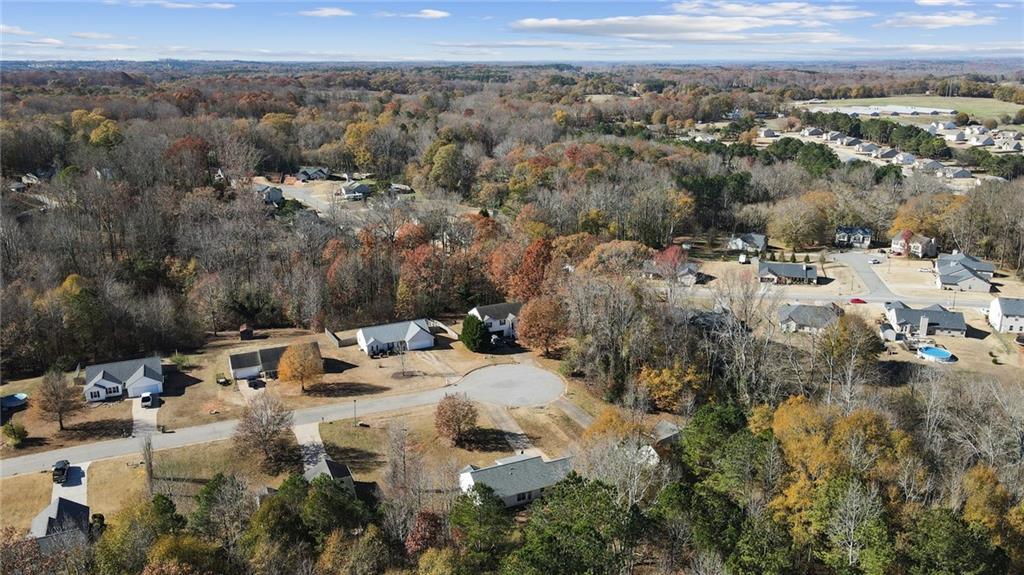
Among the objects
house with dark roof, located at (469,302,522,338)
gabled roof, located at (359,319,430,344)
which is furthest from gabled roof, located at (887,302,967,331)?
gabled roof, located at (359,319,430,344)

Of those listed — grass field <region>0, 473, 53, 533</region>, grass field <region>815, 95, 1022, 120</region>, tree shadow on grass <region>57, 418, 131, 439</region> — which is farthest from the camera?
grass field <region>815, 95, 1022, 120</region>

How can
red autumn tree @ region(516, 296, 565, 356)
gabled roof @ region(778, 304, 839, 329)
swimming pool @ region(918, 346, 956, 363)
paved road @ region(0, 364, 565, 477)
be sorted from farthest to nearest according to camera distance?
1. gabled roof @ region(778, 304, 839, 329)
2. swimming pool @ region(918, 346, 956, 363)
3. red autumn tree @ region(516, 296, 565, 356)
4. paved road @ region(0, 364, 565, 477)

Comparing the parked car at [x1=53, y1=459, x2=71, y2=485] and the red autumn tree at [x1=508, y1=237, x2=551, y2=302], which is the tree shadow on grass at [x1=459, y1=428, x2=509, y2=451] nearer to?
the red autumn tree at [x1=508, y1=237, x2=551, y2=302]

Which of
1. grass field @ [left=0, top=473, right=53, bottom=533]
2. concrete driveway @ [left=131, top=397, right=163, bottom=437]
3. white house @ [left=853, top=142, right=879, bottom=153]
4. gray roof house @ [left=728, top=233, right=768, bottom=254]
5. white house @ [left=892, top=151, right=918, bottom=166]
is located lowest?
grass field @ [left=0, top=473, right=53, bottom=533]

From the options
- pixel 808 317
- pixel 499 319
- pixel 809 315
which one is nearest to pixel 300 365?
pixel 499 319

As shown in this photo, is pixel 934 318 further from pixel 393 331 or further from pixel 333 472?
pixel 333 472

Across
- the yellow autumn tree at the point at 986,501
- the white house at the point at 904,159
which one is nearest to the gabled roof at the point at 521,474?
the yellow autumn tree at the point at 986,501
